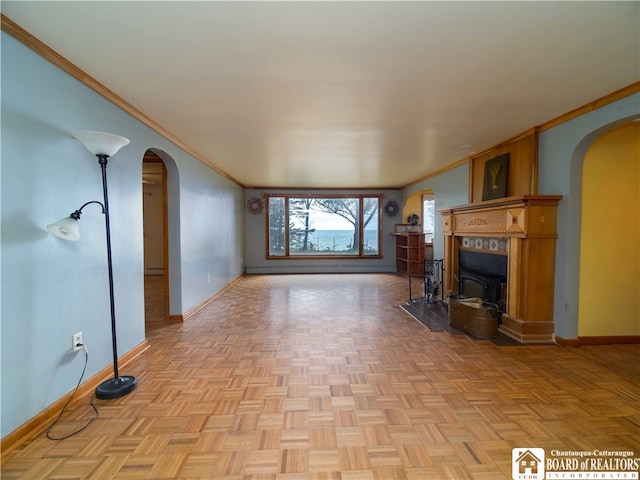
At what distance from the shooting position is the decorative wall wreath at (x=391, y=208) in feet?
26.3

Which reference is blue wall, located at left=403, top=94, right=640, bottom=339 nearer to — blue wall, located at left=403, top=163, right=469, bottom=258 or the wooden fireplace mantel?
the wooden fireplace mantel

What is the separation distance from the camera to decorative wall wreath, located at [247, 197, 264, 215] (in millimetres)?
7832

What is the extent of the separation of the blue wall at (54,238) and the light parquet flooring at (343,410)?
13.1 inches

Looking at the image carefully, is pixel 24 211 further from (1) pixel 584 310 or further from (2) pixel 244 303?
(1) pixel 584 310

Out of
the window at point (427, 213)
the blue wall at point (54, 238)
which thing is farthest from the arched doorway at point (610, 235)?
the window at point (427, 213)

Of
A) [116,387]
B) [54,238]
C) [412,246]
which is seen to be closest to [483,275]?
[412,246]

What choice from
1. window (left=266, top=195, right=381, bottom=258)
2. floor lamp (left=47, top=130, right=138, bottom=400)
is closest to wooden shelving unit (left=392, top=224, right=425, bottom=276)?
window (left=266, top=195, right=381, bottom=258)

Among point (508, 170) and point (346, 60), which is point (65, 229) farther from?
point (508, 170)

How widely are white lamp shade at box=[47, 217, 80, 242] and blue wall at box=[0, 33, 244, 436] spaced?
105 mm

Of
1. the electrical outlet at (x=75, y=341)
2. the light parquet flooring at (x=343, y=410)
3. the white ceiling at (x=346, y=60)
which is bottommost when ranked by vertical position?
the light parquet flooring at (x=343, y=410)

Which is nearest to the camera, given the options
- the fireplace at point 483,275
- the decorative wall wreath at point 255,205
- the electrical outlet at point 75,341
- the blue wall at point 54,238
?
the blue wall at point 54,238

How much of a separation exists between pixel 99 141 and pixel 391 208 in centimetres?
700

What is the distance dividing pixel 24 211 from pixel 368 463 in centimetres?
232

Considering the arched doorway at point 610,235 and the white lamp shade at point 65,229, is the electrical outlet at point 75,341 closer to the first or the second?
the white lamp shade at point 65,229
